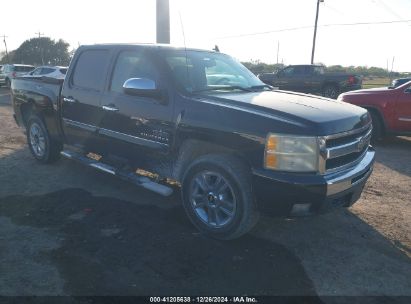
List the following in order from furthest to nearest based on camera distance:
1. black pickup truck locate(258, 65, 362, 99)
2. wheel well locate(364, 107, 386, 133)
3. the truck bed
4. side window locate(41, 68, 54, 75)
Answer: side window locate(41, 68, 54, 75)
black pickup truck locate(258, 65, 362, 99)
wheel well locate(364, 107, 386, 133)
the truck bed

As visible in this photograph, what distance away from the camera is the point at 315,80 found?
19969 mm

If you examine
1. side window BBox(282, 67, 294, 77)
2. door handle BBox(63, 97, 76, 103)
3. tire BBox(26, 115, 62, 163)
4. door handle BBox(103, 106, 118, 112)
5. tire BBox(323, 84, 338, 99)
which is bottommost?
tire BBox(26, 115, 62, 163)

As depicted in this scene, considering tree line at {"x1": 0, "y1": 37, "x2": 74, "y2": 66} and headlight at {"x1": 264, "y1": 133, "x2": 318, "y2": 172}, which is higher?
tree line at {"x1": 0, "y1": 37, "x2": 74, "y2": 66}

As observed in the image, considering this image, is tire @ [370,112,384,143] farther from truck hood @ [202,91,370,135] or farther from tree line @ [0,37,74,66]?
tree line @ [0,37,74,66]

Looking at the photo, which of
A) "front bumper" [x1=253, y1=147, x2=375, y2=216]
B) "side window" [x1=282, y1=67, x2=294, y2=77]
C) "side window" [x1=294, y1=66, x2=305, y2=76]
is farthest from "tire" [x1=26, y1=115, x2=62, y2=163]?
"side window" [x1=282, y1=67, x2=294, y2=77]

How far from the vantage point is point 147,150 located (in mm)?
4438

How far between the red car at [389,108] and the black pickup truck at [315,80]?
35.1 ft

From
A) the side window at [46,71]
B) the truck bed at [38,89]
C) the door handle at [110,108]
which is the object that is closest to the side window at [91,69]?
the door handle at [110,108]

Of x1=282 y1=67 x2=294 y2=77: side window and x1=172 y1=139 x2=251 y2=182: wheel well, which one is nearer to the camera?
x1=172 y1=139 x2=251 y2=182: wheel well

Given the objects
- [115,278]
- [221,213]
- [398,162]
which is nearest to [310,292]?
[221,213]

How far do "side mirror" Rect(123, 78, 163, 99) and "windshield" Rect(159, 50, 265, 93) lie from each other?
0.24 metres

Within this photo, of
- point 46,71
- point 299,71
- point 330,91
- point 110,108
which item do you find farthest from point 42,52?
point 110,108

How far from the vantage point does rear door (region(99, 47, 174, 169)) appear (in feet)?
13.9

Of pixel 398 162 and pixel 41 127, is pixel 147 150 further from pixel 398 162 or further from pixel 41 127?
pixel 398 162
